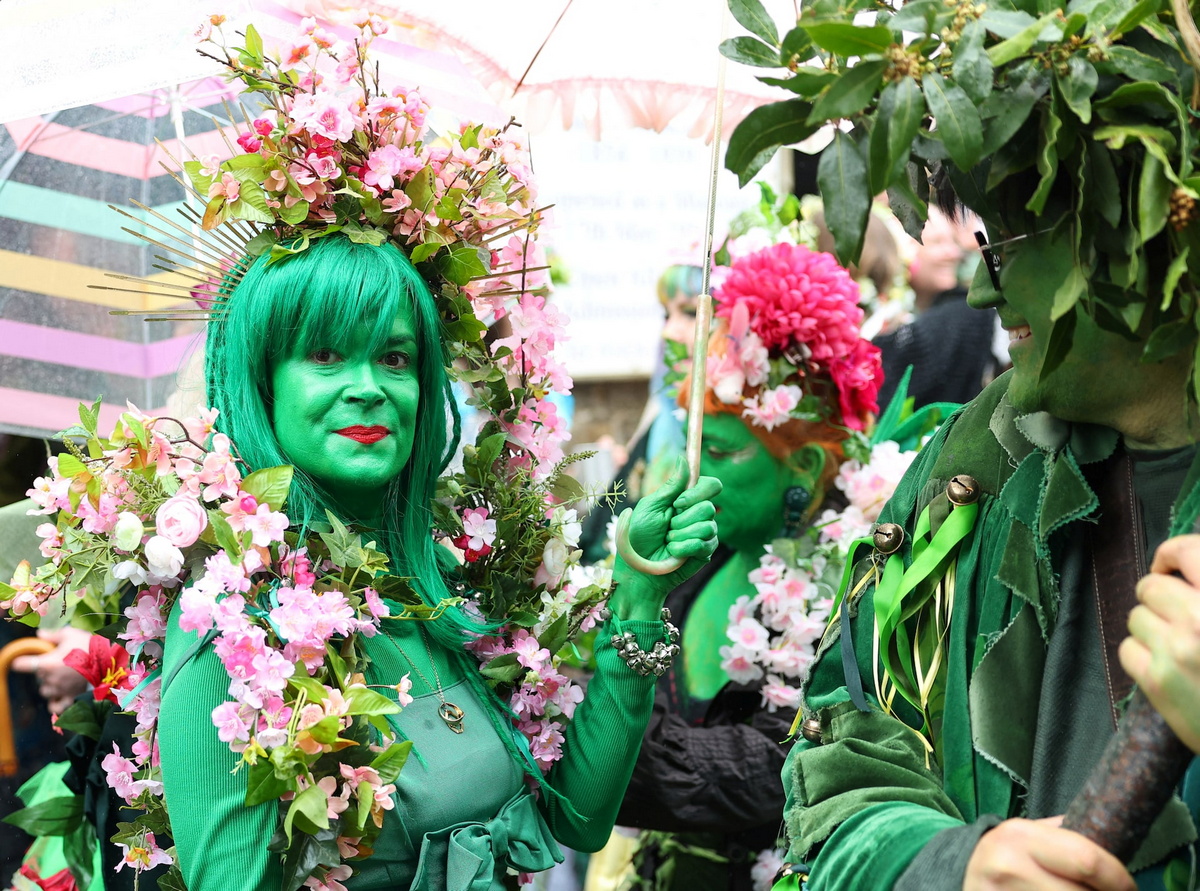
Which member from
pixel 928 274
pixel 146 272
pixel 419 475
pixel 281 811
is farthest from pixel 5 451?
pixel 928 274

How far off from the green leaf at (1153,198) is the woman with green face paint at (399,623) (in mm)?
914

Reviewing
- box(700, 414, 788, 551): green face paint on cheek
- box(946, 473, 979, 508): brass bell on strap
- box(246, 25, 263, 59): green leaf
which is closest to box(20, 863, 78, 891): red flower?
box(700, 414, 788, 551): green face paint on cheek

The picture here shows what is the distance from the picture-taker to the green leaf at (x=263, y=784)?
1.68 metres

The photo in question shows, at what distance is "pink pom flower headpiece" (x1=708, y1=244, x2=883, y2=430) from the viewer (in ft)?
9.15

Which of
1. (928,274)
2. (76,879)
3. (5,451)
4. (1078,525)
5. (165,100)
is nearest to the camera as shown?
(1078,525)

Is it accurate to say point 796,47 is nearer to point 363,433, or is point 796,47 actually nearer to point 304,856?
point 363,433

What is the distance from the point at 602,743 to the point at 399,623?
1.32ft

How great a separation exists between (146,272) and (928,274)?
11.2 feet

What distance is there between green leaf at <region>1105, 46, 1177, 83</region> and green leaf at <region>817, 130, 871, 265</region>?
266mm

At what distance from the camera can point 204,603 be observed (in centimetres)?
175

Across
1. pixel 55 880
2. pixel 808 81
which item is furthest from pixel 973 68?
pixel 55 880

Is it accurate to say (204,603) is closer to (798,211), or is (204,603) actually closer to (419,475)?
(419,475)

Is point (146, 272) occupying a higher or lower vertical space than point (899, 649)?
higher

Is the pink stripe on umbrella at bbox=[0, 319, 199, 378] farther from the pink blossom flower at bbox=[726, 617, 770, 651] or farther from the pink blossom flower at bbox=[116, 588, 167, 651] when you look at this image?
the pink blossom flower at bbox=[726, 617, 770, 651]
